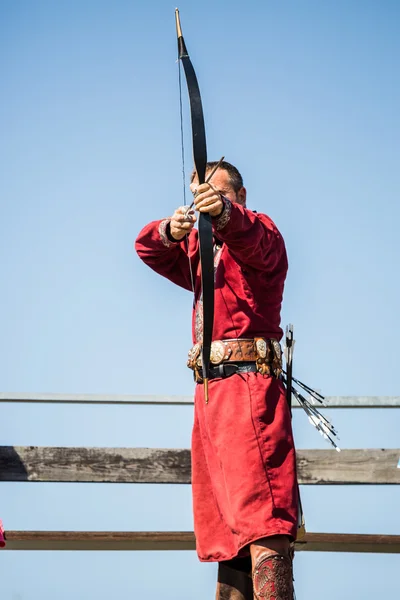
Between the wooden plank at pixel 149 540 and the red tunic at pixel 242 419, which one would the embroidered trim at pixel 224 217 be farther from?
the wooden plank at pixel 149 540

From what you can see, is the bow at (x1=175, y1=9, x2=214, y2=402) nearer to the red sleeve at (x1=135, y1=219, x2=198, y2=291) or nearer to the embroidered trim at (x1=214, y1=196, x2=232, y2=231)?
the embroidered trim at (x1=214, y1=196, x2=232, y2=231)

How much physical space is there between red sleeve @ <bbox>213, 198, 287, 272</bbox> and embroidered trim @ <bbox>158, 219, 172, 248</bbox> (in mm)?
295

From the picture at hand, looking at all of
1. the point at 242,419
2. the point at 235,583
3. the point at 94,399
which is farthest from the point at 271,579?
the point at 94,399

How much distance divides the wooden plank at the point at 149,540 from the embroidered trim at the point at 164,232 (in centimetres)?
216

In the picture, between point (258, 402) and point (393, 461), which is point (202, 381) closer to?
point (258, 402)

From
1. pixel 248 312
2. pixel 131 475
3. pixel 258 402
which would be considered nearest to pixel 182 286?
pixel 248 312

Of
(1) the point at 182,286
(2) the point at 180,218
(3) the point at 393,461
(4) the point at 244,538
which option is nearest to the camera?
(4) the point at 244,538

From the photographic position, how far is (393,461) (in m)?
5.67

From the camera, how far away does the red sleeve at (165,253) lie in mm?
3925

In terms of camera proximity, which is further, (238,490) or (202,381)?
(202,381)

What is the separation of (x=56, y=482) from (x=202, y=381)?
6.97 feet

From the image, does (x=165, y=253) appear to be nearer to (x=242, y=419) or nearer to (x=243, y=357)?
(x=243, y=357)

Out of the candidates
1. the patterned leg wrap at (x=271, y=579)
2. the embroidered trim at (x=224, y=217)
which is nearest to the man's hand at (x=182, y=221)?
the embroidered trim at (x=224, y=217)

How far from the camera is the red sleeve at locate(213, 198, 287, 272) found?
11.6 ft
